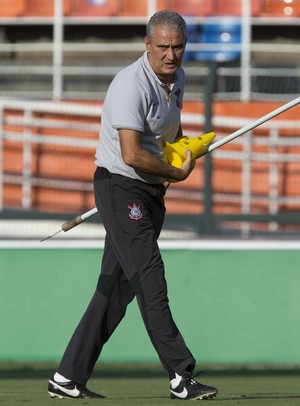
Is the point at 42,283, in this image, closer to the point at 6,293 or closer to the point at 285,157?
the point at 6,293

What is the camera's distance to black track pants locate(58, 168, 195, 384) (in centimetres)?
576

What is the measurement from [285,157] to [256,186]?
30cm

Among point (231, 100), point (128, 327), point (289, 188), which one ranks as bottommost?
point (128, 327)

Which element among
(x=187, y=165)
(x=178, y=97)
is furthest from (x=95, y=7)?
(x=187, y=165)

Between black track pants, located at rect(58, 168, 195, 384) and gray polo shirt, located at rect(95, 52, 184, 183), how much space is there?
0.24 ft

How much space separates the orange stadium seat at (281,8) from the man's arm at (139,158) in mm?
8643

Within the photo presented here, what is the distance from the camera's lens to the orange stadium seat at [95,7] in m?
15.1

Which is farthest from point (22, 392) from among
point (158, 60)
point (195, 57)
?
point (195, 57)

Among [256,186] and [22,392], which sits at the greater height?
[256,186]

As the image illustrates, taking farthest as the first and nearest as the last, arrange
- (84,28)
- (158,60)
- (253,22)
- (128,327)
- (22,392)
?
(84,28) < (253,22) < (128,327) < (22,392) < (158,60)

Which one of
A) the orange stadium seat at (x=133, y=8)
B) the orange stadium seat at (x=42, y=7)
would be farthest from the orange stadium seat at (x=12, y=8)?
the orange stadium seat at (x=133, y=8)

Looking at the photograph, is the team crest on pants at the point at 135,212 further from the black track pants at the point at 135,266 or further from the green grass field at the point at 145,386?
the green grass field at the point at 145,386

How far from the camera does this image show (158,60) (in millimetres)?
5742

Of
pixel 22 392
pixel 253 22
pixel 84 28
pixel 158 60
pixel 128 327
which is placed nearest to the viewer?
pixel 158 60
